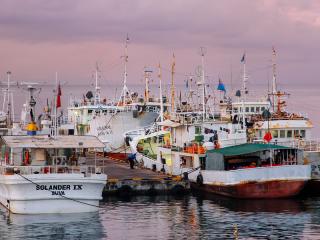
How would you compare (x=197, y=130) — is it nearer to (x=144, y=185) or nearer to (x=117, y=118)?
(x=144, y=185)

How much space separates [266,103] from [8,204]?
38.7 metres

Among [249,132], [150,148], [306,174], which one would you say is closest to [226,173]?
[306,174]

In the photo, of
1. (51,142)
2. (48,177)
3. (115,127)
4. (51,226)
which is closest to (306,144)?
(51,142)

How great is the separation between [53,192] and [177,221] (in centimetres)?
694

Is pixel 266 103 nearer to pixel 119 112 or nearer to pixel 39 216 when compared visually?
pixel 119 112

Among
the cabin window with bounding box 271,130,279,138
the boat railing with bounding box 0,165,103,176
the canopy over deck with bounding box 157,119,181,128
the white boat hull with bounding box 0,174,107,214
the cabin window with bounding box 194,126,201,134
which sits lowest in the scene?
the white boat hull with bounding box 0,174,107,214

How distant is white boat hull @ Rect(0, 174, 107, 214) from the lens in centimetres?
3834

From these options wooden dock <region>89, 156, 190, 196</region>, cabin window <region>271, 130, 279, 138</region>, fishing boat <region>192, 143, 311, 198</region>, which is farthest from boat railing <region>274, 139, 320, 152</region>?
wooden dock <region>89, 156, 190, 196</region>

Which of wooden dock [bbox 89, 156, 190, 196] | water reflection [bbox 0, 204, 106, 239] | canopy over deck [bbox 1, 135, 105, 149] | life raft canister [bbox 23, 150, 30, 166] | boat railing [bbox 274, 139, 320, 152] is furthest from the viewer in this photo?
boat railing [bbox 274, 139, 320, 152]

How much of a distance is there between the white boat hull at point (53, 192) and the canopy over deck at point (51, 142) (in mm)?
2011

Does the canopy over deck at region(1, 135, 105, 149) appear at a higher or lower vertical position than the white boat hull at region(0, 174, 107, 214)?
higher

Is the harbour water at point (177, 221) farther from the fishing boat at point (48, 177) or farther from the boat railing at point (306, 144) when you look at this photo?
the boat railing at point (306, 144)

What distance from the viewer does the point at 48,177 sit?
1508 inches

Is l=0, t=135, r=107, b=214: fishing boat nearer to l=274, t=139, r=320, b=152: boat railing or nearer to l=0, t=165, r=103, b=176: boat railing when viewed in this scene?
l=0, t=165, r=103, b=176: boat railing
